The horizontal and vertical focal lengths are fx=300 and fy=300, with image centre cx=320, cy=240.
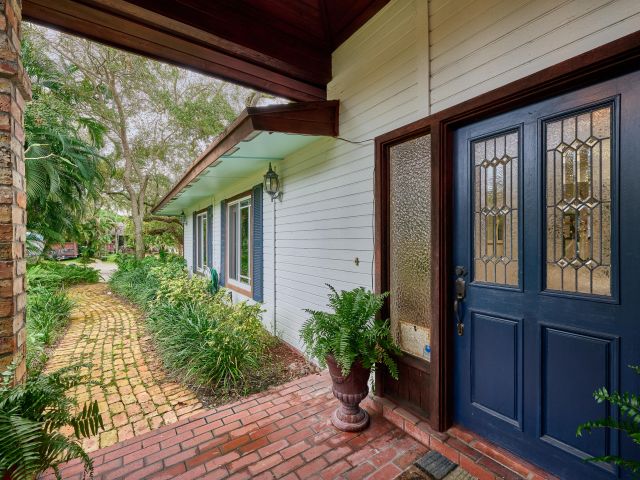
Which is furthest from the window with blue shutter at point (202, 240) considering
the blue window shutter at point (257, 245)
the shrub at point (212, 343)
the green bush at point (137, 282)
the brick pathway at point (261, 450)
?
the brick pathway at point (261, 450)

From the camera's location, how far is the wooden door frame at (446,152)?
1397 millimetres

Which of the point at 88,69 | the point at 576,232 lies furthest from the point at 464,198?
the point at 88,69

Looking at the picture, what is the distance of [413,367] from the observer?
2.28 m

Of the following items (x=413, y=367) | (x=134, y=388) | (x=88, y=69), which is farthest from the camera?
(x=88, y=69)

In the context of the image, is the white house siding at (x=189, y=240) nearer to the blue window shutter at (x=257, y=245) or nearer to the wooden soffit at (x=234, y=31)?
the blue window shutter at (x=257, y=245)

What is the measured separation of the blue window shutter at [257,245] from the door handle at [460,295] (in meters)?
3.40

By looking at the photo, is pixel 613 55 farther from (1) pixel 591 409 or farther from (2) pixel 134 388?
(2) pixel 134 388

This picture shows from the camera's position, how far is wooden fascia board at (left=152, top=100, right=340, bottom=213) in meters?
2.64

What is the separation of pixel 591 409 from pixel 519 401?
1.08 feet

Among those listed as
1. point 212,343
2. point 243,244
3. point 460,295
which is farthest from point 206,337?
point 460,295

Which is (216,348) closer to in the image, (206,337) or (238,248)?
(206,337)

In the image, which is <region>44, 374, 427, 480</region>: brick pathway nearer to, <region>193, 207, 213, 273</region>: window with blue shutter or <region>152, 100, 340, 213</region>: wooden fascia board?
<region>152, 100, 340, 213</region>: wooden fascia board

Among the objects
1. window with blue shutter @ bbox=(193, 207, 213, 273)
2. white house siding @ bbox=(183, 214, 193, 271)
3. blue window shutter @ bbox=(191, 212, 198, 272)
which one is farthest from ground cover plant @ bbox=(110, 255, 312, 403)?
white house siding @ bbox=(183, 214, 193, 271)

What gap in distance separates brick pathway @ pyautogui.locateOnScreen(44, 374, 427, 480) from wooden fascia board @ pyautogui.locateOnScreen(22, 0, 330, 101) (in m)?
3.14
